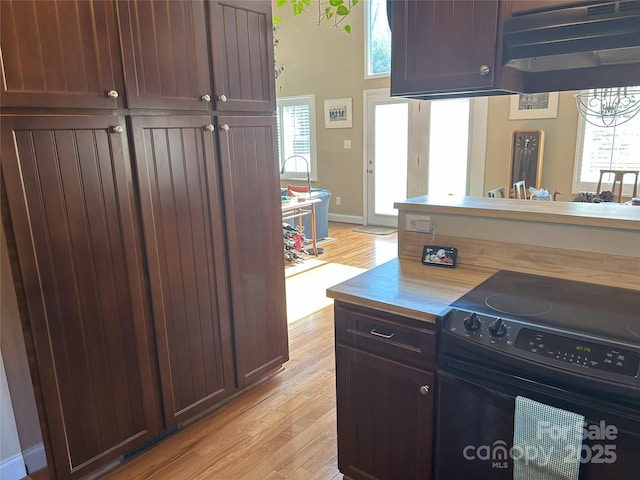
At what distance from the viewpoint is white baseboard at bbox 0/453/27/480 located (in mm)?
1911

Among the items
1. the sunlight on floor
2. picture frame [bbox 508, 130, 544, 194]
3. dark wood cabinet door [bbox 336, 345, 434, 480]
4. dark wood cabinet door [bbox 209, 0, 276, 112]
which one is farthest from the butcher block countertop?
picture frame [bbox 508, 130, 544, 194]

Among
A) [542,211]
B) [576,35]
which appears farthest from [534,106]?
[576,35]

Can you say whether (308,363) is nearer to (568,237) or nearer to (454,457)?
(454,457)

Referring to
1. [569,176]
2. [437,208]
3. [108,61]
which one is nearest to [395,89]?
[437,208]

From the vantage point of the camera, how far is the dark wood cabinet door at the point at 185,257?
1.94 metres

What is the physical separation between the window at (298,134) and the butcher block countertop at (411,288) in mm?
5710

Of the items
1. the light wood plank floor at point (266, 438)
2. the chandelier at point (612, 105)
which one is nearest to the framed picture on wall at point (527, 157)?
the chandelier at point (612, 105)

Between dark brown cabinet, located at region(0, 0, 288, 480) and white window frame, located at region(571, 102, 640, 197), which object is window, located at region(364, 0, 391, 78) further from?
dark brown cabinet, located at region(0, 0, 288, 480)

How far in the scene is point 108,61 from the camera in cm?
172

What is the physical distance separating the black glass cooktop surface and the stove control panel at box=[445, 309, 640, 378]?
0.04 m

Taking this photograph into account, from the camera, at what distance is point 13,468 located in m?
1.93

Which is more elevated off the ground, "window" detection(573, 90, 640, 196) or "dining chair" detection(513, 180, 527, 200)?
"window" detection(573, 90, 640, 196)

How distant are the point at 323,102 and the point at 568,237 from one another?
6030 mm

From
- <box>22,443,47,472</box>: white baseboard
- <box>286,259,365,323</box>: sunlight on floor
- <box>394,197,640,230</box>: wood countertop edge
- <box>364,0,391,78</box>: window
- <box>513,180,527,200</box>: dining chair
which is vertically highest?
<box>364,0,391,78</box>: window
